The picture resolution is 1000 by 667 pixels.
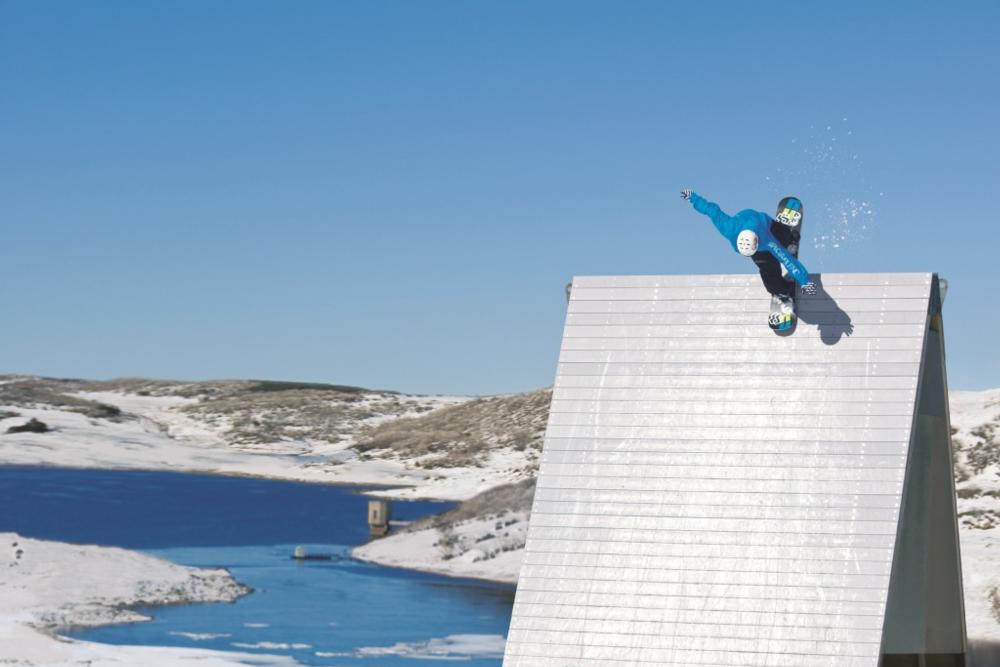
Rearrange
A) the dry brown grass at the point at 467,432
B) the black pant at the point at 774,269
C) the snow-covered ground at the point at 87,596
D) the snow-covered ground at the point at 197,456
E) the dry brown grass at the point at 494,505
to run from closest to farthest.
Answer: the black pant at the point at 774,269, the snow-covered ground at the point at 87,596, the dry brown grass at the point at 494,505, the snow-covered ground at the point at 197,456, the dry brown grass at the point at 467,432

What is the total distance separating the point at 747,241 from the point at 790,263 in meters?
0.51

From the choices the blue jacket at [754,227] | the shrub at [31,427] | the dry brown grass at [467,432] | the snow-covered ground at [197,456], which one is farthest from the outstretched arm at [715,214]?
the shrub at [31,427]

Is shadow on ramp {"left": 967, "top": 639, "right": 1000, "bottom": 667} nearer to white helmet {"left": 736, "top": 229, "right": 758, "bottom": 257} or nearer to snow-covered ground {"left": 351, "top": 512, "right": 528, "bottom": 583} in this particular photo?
white helmet {"left": 736, "top": 229, "right": 758, "bottom": 257}

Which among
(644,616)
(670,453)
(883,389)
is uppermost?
(883,389)

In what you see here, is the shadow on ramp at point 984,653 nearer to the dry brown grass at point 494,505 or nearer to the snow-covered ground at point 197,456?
the dry brown grass at point 494,505

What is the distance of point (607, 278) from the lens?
56.7 ft

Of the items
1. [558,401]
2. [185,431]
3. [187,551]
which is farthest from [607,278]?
[185,431]

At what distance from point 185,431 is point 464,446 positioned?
23.5 m

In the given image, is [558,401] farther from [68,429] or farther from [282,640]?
[68,429]

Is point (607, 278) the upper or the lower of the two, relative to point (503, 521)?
upper

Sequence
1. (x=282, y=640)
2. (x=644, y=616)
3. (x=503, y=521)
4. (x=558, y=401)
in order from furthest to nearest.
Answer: (x=503, y=521), (x=282, y=640), (x=558, y=401), (x=644, y=616)

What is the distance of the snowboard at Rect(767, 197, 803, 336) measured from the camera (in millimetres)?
16125

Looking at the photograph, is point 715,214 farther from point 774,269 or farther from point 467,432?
point 467,432

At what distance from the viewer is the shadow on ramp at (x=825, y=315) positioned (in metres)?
16.1
